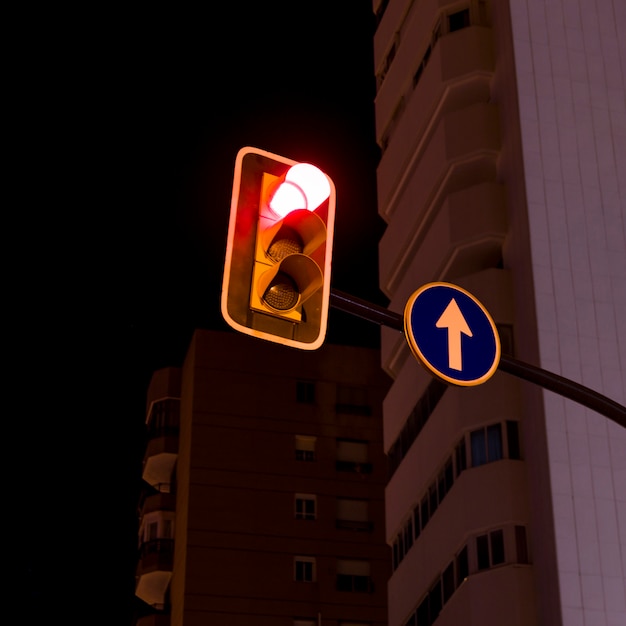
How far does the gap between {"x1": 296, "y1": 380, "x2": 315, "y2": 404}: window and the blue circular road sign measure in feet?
165

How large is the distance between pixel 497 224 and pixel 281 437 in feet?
76.1

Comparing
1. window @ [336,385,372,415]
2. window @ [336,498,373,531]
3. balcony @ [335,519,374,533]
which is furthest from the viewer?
window @ [336,385,372,415]

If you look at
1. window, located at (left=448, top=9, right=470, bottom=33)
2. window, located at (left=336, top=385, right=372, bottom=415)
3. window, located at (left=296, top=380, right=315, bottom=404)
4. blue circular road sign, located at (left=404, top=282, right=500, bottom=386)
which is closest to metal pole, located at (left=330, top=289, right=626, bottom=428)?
blue circular road sign, located at (left=404, top=282, right=500, bottom=386)

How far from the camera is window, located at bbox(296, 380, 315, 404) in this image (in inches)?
2299

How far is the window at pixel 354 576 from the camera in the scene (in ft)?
182

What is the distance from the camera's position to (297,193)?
6.95 m

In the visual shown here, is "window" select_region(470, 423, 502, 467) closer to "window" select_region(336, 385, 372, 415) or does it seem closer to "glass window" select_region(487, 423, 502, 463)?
"glass window" select_region(487, 423, 502, 463)

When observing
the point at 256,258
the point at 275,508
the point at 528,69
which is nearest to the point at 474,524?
the point at 528,69

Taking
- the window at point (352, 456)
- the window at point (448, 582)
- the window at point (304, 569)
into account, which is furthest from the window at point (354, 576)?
the window at point (448, 582)

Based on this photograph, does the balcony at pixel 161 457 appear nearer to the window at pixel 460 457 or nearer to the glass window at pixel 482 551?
the window at pixel 460 457

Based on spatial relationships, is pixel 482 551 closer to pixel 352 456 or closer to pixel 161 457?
pixel 352 456

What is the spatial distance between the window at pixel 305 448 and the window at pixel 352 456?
1.36m

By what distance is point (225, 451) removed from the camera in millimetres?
55562

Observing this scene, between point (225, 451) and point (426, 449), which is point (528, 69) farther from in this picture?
point (225, 451)
